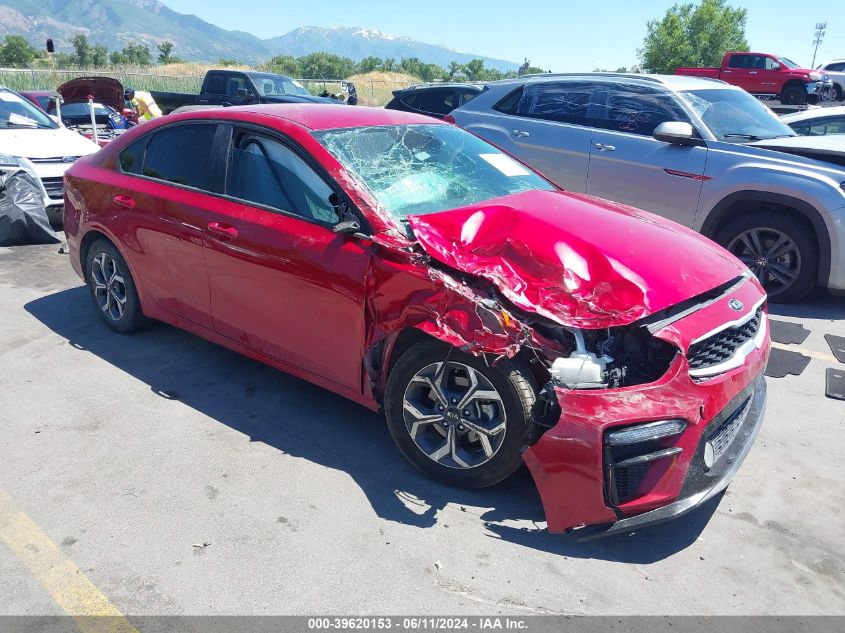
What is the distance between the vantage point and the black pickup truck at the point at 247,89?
15.6m

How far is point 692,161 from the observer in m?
6.26

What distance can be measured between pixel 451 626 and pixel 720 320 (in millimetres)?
1740

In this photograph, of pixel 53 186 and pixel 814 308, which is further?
pixel 53 186

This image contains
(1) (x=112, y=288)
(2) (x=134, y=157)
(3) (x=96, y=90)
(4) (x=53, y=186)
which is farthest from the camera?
(3) (x=96, y=90)

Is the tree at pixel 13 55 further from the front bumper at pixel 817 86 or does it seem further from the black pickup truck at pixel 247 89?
the front bumper at pixel 817 86

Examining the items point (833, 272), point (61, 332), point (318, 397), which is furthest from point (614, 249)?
point (61, 332)

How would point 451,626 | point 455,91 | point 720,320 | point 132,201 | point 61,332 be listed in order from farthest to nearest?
point 455,91 < point 61,332 < point 132,201 < point 720,320 < point 451,626

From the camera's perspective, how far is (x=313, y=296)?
355 centimetres

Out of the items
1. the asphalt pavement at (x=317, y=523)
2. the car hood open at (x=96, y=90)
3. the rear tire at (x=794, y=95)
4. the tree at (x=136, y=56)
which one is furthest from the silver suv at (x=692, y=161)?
→ the tree at (x=136, y=56)

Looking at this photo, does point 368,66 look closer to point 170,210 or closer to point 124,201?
point 124,201

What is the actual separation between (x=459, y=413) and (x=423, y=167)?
1.55 metres

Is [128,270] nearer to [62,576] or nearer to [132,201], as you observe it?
[132,201]

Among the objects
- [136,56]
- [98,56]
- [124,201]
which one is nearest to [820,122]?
[124,201]

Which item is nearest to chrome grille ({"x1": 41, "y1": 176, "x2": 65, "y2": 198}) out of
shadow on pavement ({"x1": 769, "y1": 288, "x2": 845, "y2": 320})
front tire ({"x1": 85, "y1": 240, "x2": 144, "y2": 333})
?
front tire ({"x1": 85, "y1": 240, "x2": 144, "y2": 333})
